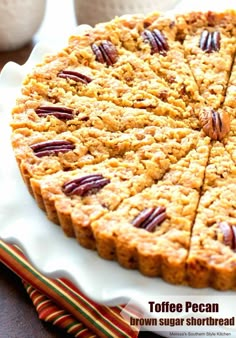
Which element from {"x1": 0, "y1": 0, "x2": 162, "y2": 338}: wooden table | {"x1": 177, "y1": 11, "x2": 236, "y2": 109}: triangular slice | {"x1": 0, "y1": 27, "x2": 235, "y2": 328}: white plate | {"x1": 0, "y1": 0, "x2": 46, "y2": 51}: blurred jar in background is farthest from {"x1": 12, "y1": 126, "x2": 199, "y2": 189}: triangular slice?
{"x1": 0, "y1": 0, "x2": 46, "y2": 51}: blurred jar in background

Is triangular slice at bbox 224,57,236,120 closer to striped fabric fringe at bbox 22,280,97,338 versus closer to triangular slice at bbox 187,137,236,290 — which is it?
triangular slice at bbox 187,137,236,290

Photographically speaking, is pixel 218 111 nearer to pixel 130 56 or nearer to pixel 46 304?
pixel 130 56

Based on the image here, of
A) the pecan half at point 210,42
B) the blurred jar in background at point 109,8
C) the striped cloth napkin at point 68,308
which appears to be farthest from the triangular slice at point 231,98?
the blurred jar in background at point 109,8

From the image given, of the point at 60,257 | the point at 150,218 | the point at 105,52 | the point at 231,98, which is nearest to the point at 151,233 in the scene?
the point at 150,218

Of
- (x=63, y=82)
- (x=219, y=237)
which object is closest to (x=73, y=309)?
(x=219, y=237)

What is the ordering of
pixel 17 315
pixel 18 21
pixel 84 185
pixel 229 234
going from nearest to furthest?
pixel 229 234 → pixel 84 185 → pixel 17 315 → pixel 18 21

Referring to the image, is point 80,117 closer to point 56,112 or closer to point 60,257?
point 56,112
